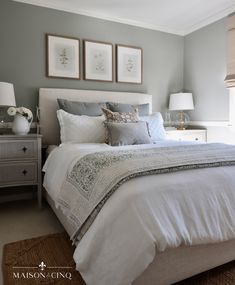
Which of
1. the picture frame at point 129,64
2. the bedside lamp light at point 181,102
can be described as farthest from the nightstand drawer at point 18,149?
the bedside lamp light at point 181,102

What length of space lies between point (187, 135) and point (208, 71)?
1.07 m

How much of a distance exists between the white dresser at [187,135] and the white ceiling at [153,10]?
5.55 ft

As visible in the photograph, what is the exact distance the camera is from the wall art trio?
3.19 metres

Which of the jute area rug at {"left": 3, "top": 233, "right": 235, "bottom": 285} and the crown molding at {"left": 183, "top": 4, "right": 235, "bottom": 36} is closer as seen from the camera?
the jute area rug at {"left": 3, "top": 233, "right": 235, "bottom": 285}

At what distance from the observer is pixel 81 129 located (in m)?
2.69

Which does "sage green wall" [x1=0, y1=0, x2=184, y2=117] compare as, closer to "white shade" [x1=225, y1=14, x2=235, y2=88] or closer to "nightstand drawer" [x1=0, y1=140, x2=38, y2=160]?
"nightstand drawer" [x1=0, y1=140, x2=38, y2=160]

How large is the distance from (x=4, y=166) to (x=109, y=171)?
1584 millimetres

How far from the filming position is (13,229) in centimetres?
220

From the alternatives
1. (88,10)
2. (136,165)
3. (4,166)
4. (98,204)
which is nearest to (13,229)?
(4,166)

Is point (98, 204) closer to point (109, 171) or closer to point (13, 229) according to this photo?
point (109, 171)

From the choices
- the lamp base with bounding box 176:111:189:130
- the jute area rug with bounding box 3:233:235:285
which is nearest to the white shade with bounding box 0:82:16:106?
the jute area rug with bounding box 3:233:235:285

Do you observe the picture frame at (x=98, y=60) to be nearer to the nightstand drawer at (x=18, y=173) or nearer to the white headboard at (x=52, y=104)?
the white headboard at (x=52, y=104)

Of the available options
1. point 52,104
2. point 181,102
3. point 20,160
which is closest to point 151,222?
point 20,160

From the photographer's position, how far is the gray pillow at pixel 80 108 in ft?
9.62
